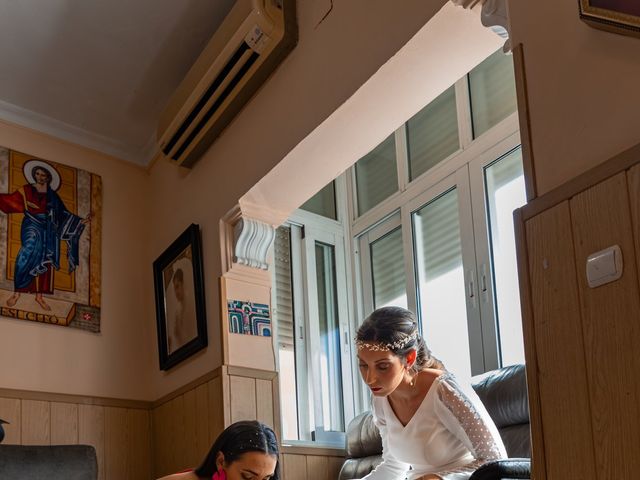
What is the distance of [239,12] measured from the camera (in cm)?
407

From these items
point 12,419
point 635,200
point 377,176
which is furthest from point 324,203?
point 635,200

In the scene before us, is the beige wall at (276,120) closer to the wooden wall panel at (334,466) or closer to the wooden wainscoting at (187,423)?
the wooden wainscoting at (187,423)

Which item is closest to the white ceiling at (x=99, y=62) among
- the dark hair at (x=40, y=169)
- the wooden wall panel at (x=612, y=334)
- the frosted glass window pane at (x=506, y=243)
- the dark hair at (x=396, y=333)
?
the dark hair at (x=40, y=169)

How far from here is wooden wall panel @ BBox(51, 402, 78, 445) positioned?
15.0ft

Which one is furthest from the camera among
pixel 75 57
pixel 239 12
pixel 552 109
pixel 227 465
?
pixel 75 57

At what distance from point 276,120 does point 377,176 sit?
124cm

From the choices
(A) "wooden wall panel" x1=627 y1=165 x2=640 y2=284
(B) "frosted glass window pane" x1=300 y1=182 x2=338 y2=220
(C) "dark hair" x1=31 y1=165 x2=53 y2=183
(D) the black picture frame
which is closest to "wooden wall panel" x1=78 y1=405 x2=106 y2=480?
(D) the black picture frame

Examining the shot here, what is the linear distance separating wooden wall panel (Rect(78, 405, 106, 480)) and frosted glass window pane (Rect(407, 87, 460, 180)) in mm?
2153

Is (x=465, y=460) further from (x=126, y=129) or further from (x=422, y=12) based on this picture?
(x=126, y=129)

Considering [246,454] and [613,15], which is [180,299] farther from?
[613,15]

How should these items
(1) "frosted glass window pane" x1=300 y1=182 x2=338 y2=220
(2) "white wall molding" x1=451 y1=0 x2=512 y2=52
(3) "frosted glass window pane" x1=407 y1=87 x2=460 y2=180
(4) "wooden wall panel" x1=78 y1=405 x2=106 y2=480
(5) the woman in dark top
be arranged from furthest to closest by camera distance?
(1) "frosted glass window pane" x1=300 y1=182 x2=338 y2=220 → (4) "wooden wall panel" x1=78 y1=405 x2=106 y2=480 → (3) "frosted glass window pane" x1=407 y1=87 x2=460 y2=180 → (5) the woman in dark top → (2) "white wall molding" x1=451 y1=0 x2=512 y2=52

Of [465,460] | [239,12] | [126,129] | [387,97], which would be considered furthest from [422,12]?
[126,129]

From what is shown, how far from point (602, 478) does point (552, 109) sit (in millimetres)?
968

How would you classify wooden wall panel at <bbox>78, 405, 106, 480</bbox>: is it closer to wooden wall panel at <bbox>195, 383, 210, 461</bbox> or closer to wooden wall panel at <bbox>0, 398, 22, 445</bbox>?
wooden wall panel at <bbox>0, 398, 22, 445</bbox>
